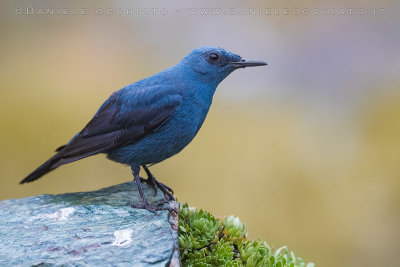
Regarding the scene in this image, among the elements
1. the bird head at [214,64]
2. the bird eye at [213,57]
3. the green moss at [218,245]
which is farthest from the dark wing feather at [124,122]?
the green moss at [218,245]

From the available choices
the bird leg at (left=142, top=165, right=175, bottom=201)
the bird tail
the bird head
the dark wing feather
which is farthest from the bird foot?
the bird head

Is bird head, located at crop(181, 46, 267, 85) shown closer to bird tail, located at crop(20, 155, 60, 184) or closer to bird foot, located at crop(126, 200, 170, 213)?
bird foot, located at crop(126, 200, 170, 213)

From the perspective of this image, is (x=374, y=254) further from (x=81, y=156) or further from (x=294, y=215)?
(x=81, y=156)

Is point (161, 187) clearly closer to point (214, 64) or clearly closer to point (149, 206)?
point (149, 206)

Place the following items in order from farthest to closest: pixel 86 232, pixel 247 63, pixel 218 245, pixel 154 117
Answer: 1. pixel 247 63
2. pixel 154 117
3. pixel 218 245
4. pixel 86 232

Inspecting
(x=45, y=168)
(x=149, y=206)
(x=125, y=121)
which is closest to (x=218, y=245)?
(x=149, y=206)
